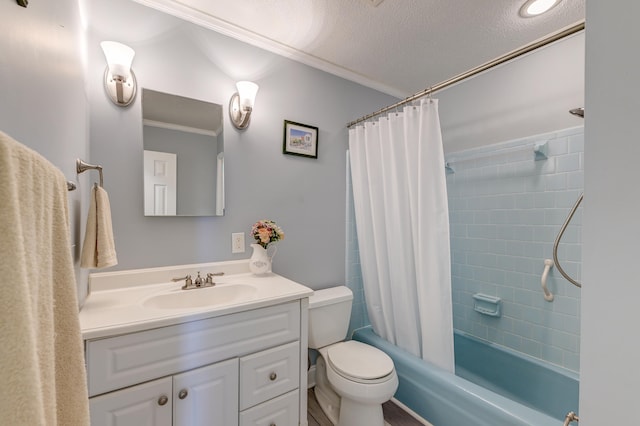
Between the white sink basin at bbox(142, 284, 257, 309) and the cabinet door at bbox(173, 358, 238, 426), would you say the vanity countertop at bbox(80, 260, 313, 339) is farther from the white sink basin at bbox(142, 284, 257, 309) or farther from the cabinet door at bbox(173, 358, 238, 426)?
the cabinet door at bbox(173, 358, 238, 426)

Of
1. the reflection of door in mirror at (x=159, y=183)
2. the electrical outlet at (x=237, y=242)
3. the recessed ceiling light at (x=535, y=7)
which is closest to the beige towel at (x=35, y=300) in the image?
the reflection of door in mirror at (x=159, y=183)

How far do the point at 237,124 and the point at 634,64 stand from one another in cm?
162

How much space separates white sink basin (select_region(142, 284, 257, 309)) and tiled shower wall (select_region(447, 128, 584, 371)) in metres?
1.76

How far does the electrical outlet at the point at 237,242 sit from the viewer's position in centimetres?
164

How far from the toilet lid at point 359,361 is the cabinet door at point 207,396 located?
1.99 ft

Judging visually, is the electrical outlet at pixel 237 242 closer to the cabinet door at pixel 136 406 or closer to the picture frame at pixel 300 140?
the picture frame at pixel 300 140

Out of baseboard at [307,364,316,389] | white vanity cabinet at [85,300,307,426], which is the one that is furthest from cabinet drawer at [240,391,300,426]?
baseboard at [307,364,316,389]

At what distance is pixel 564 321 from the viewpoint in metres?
1.64

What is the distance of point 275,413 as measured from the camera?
4.11 ft

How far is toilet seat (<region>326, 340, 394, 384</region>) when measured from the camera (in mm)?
1394

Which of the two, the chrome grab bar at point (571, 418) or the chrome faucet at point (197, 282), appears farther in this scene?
the chrome faucet at point (197, 282)

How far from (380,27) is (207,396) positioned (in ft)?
6.99

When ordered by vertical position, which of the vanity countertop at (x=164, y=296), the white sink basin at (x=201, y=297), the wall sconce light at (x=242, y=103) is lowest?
the white sink basin at (x=201, y=297)

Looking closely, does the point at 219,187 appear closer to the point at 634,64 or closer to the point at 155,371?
the point at 155,371
